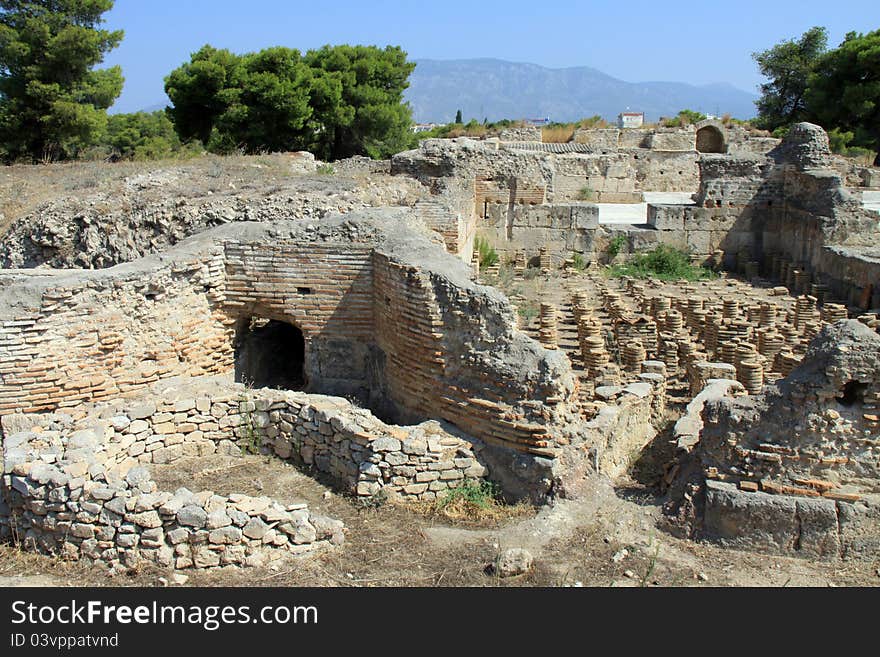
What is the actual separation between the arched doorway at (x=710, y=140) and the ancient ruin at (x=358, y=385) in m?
19.3

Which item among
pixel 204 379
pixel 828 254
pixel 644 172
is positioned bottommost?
pixel 204 379

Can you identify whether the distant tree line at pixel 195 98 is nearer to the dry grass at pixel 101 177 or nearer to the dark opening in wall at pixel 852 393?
the dry grass at pixel 101 177

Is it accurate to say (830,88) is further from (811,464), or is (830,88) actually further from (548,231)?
(811,464)

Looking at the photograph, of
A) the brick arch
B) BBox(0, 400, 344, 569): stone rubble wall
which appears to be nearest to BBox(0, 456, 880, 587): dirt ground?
BBox(0, 400, 344, 569): stone rubble wall

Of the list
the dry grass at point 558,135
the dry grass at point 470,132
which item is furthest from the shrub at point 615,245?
the dry grass at point 470,132

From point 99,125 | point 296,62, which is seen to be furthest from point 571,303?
point 296,62

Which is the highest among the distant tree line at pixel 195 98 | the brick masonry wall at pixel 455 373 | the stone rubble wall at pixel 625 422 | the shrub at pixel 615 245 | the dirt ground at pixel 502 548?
the distant tree line at pixel 195 98

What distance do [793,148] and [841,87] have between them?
55.4ft

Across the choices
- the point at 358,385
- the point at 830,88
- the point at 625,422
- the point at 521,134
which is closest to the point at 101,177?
the point at 358,385

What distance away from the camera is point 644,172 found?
28797 mm

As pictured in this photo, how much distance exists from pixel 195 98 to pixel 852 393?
23.4 m

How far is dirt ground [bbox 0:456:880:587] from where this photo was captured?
18.2 ft

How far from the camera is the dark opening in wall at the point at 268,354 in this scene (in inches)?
371
